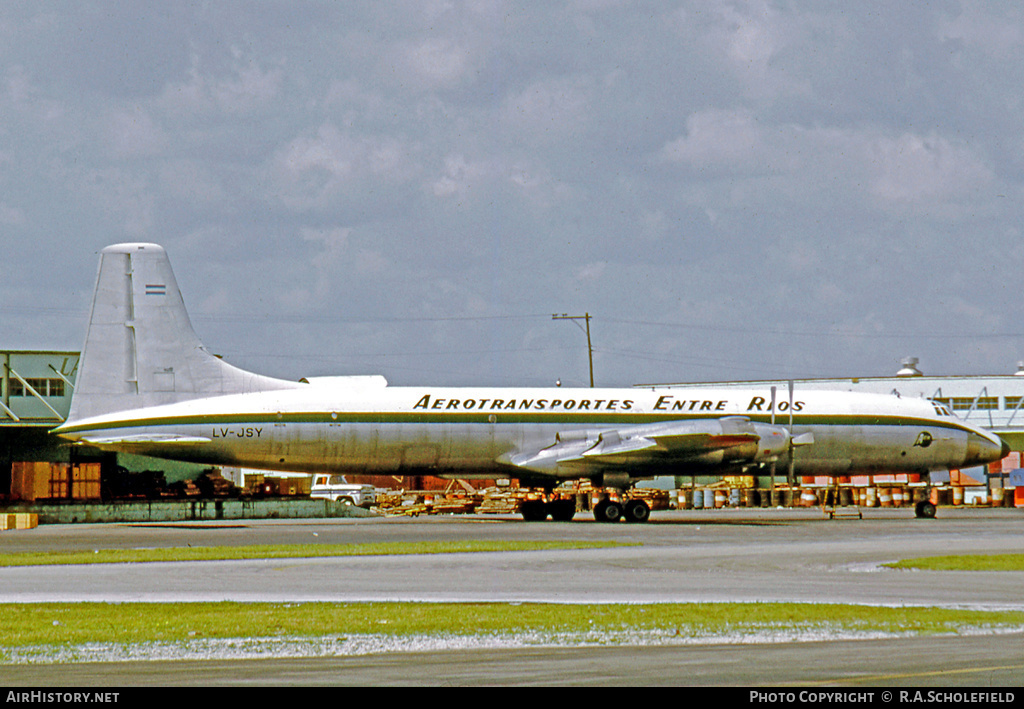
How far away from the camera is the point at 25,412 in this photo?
6706 centimetres

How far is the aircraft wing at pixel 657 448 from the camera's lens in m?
45.5

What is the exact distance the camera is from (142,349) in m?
44.6

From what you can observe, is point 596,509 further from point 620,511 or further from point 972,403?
point 972,403

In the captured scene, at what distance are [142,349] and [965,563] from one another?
3068 centimetres

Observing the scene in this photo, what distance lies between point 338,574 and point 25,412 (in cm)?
5021

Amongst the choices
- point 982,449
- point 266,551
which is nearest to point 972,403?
point 982,449

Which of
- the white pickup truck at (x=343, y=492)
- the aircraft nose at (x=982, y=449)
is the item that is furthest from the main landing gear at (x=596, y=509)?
the white pickup truck at (x=343, y=492)

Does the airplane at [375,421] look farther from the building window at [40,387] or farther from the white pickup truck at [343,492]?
the building window at [40,387]

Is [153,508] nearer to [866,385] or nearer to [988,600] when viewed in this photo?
[988,600]

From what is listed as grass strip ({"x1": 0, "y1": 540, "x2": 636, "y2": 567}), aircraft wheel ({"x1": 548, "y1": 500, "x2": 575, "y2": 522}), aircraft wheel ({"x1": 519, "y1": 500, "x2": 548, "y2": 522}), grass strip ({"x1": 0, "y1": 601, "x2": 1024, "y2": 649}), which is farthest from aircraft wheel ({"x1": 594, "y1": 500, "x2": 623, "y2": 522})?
grass strip ({"x1": 0, "y1": 601, "x2": 1024, "y2": 649})

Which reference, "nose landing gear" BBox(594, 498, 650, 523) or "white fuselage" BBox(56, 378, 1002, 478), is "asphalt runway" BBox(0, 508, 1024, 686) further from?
"white fuselage" BBox(56, 378, 1002, 478)

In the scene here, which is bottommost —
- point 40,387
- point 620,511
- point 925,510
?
point 925,510

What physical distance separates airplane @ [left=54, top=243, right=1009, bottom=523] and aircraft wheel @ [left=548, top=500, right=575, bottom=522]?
0.16 ft
